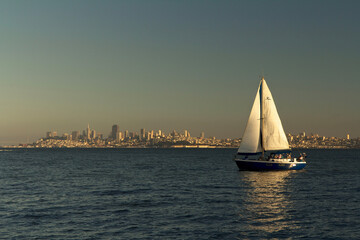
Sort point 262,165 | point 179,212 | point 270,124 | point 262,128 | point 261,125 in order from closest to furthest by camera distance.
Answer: point 179,212, point 262,165, point 262,128, point 261,125, point 270,124

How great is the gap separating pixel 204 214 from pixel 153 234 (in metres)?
8.39

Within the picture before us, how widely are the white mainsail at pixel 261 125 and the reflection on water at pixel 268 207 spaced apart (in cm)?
1985

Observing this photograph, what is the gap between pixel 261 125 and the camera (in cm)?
8469

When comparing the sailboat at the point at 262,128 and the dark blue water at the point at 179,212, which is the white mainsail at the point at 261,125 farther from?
the dark blue water at the point at 179,212

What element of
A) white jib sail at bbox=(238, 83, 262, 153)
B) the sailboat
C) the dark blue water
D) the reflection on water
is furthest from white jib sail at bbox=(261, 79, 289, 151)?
the dark blue water

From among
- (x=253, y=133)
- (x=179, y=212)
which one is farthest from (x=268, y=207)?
(x=253, y=133)

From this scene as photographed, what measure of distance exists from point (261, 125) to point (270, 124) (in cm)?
198

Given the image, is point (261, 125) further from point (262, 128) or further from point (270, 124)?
point (270, 124)

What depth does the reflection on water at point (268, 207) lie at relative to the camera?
31.3 metres

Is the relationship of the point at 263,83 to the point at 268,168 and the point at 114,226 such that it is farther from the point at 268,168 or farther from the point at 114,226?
the point at 114,226

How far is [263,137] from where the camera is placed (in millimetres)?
84312

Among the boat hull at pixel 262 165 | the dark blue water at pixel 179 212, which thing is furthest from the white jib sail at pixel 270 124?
the dark blue water at pixel 179 212

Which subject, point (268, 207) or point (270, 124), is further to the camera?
point (270, 124)

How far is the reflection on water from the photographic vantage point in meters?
31.3
